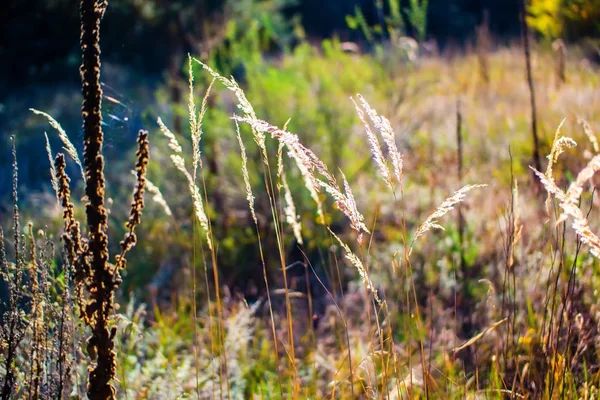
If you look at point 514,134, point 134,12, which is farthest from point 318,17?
point 514,134

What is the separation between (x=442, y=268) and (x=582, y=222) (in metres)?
2.57

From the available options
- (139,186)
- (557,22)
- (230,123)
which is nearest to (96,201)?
(139,186)

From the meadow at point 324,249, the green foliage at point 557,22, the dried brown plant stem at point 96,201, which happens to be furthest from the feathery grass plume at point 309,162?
the green foliage at point 557,22

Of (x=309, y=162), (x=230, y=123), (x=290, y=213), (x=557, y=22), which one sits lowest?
(x=557, y=22)

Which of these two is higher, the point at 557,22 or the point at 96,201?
the point at 96,201

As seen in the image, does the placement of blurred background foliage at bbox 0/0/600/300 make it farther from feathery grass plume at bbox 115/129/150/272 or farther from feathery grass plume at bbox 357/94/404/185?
feathery grass plume at bbox 357/94/404/185

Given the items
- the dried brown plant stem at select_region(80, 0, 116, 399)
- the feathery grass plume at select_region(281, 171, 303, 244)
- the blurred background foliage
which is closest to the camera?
the dried brown plant stem at select_region(80, 0, 116, 399)

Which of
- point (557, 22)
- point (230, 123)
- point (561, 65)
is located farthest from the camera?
point (557, 22)

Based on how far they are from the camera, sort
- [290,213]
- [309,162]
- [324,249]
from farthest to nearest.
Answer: [324,249] → [290,213] → [309,162]

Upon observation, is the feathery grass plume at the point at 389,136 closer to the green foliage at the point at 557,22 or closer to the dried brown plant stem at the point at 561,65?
the dried brown plant stem at the point at 561,65

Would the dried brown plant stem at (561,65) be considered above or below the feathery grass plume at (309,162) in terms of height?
below

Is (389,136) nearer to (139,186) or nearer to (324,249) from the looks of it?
(139,186)

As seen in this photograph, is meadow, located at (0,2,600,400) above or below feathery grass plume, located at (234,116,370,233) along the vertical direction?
below

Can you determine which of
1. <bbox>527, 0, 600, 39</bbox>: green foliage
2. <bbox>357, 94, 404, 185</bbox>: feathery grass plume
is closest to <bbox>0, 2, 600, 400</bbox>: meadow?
<bbox>357, 94, 404, 185</bbox>: feathery grass plume
